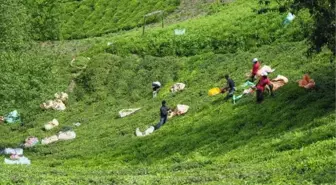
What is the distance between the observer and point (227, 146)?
29469 mm

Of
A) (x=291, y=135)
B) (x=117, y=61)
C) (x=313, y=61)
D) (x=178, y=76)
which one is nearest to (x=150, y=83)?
(x=178, y=76)

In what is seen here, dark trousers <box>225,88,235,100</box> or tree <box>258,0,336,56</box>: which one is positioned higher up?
tree <box>258,0,336,56</box>

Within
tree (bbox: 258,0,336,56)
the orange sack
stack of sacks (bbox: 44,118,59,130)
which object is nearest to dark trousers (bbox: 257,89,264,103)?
the orange sack

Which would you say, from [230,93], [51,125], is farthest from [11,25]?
[230,93]

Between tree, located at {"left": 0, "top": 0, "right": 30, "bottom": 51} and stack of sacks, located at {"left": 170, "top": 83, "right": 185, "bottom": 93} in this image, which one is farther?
stack of sacks, located at {"left": 170, "top": 83, "right": 185, "bottom": 93}

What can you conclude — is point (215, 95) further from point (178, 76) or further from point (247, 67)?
point (178, 76)

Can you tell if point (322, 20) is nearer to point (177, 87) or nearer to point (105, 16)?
point (177, 87)

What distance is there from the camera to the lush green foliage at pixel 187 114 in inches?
901

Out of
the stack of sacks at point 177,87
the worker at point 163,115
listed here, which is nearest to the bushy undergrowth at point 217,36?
the stack of sacks at point 177,87

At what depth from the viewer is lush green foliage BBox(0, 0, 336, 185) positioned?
22891mm

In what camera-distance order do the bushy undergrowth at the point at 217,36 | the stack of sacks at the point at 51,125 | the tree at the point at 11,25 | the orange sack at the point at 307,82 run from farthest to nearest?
the bushy undergrowth at the point at 217,36 → the stack of sacks at the point at 51,125 → the tree at the point at 11,25 → the orange sack at the point at 307,82

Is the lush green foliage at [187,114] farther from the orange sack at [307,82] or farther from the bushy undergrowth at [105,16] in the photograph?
the bushy undergrowth at [105,16]

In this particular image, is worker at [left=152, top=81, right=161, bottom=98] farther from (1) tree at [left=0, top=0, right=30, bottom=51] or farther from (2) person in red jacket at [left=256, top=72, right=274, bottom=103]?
(2) person in red jacket at [left=256, top=72, right=274, bottom=103]

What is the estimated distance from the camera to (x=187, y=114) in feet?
124
